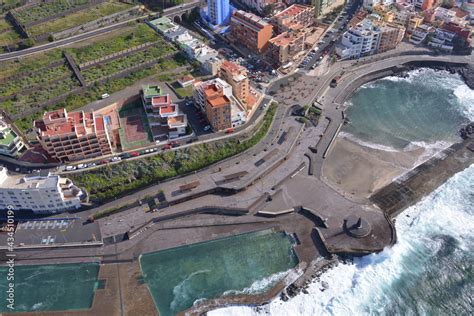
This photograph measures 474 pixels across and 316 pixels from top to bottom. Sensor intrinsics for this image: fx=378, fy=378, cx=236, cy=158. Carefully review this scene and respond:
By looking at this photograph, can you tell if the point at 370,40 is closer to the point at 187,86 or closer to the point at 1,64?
the point at 187,86

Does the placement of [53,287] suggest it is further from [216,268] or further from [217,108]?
[217,108]

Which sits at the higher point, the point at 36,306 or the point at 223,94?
the point at 223,94

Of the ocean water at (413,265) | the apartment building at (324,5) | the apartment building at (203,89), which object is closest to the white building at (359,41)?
the apartment building at (324,5)

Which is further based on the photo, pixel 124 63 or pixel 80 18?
pixel 80 18

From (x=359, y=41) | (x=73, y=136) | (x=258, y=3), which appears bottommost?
(x=73, y=136)

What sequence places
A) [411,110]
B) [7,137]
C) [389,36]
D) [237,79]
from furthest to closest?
1. [389,36]
2. [411,110]
3. [237,79]
4. [7,137]

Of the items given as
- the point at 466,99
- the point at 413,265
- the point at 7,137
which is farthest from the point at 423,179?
the point at 7,137
